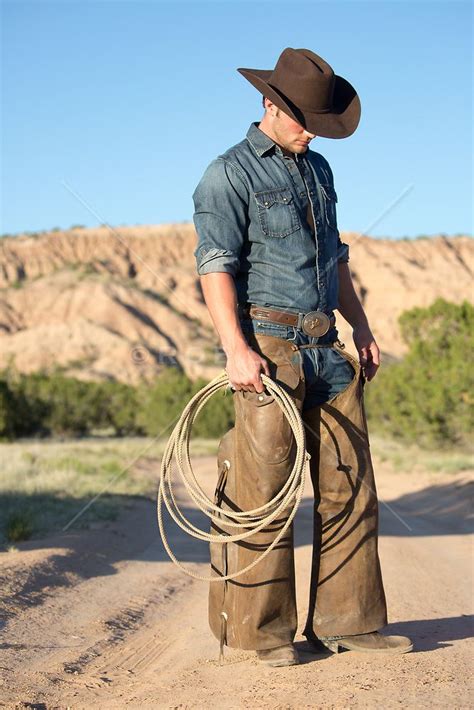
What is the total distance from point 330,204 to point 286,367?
0.87 meters

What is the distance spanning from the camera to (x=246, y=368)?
4.24 meters

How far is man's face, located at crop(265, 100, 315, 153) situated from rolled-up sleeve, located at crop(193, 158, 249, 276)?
295 mm

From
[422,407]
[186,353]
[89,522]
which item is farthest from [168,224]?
[89,522]

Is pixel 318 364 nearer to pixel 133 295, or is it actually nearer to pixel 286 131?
pixel 286 131

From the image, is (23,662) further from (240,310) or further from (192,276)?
(192,276)

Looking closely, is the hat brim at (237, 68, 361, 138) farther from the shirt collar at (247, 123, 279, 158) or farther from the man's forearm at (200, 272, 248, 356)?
the man's forearm at (200, 272, 248, 356)

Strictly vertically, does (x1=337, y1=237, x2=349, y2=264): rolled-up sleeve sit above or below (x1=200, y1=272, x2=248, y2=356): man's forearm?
above

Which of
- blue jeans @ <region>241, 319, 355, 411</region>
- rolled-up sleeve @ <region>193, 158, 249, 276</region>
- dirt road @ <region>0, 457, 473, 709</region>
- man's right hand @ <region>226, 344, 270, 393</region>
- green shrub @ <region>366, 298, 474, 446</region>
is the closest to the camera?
dirt road @ <region>0, 457, 473, 709</region>

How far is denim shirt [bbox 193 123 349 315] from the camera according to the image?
4.39m

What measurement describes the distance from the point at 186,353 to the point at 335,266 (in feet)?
229

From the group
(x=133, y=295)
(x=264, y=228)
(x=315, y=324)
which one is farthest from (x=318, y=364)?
(x=133, y=295)

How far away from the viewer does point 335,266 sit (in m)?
4.71

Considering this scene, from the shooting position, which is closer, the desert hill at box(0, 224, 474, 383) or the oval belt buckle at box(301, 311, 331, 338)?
the oval belt buckle at box(301, 311, 331, 338)

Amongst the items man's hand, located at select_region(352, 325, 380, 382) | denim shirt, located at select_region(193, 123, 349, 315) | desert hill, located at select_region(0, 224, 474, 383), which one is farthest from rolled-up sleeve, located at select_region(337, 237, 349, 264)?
desert hill, located at select_region(0, 224, 474, 383)
